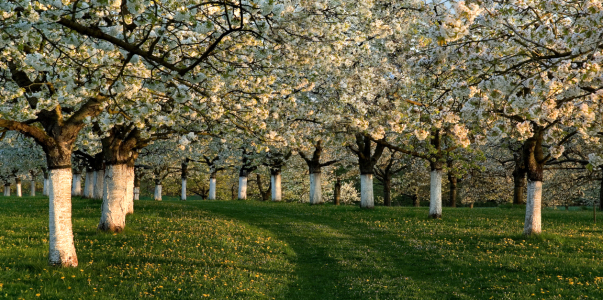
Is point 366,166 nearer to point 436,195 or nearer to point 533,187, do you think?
point 436,195

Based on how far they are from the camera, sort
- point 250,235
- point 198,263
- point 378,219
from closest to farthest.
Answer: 1. point 198,263
2. point 250,235
3. point 378,219

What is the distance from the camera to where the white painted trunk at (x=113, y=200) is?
57.1ft

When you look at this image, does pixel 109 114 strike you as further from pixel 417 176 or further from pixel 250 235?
pixel 417 176

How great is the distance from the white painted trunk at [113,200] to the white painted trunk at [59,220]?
20.2 ft

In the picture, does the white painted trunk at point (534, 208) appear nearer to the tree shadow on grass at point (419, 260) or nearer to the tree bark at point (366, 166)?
the tree shadow on grass at point (419, 260)

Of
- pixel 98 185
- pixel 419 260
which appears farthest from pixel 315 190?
pixel 419 260

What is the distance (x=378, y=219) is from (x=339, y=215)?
287 centimetres

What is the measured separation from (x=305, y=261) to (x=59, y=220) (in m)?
8.00

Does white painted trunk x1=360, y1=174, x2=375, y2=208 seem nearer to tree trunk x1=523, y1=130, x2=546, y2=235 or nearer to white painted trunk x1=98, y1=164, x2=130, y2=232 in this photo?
tree trunk x1=523, y1=130, x2=546, y2=235

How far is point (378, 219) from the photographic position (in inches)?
979

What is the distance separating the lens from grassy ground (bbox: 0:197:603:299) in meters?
10.7

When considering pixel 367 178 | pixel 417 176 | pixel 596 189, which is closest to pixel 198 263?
pixel 367 178

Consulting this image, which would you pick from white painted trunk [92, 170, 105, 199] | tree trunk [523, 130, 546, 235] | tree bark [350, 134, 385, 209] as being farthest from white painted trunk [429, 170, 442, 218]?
white painted trunk [92, 170, 105, 199]

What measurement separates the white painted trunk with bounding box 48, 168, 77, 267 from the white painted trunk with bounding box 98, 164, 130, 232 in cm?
617
